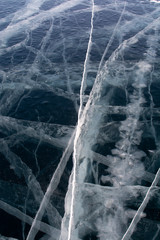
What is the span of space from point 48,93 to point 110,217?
3403 millimetres

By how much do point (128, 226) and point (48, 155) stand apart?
181 cm

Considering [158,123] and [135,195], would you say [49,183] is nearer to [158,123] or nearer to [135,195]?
[135,195]

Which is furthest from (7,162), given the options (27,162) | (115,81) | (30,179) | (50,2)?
(50,2)

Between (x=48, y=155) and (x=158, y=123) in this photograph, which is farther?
(x=158, y=123)

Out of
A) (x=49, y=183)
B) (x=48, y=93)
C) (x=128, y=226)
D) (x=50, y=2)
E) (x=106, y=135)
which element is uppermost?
(x=50, y=2)

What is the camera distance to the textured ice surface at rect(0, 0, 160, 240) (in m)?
2.92

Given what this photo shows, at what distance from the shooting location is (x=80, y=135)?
4047 mm

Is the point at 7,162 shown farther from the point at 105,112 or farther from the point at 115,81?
the point at 115,81

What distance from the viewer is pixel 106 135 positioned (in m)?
4.03

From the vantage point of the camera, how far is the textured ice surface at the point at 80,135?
9.59 feet

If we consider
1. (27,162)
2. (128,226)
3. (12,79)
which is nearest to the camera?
(128,226)

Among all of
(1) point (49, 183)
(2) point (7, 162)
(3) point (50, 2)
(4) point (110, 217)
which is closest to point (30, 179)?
(1) point (49, 183)

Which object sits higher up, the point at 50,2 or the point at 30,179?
the point at 50,2

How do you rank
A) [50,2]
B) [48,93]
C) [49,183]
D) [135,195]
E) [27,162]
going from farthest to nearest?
[50,2] → [48,93] → [27,162] → [49,183] → [135,195]
